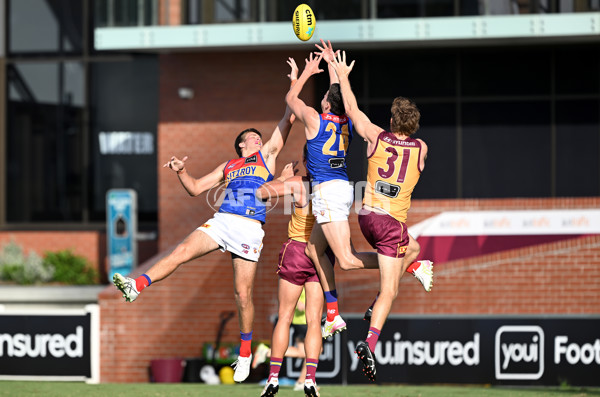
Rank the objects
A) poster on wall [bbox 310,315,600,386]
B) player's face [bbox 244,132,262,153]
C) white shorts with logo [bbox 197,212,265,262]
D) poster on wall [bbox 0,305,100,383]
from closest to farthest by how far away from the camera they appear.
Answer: white shorts with logo [bbox 197,212,265,262], player's face [bbox 244,132,262,153], poster on wall [bbox 310,315,600,386], poster on wall [bbox 0,305,100,383]

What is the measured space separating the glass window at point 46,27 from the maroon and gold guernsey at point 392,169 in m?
14.6

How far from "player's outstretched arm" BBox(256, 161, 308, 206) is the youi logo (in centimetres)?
658

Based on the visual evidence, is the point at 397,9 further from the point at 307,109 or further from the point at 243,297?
the point at 243,297

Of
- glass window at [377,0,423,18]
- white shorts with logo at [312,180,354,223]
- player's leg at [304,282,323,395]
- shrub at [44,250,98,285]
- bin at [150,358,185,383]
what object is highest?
glass window at [377,0,423,18]

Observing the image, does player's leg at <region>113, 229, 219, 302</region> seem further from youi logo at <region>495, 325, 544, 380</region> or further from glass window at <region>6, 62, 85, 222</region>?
glass window at <region>6, 62, 85, 222</region>

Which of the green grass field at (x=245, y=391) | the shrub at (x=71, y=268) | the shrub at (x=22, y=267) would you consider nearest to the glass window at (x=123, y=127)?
the shrub at (x=71, y=268)

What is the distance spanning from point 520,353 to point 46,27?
13.4 m

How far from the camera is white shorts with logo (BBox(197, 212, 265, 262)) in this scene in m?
11.5

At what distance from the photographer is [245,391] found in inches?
595

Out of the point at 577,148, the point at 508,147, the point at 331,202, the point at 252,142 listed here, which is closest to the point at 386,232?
the point at 331,202

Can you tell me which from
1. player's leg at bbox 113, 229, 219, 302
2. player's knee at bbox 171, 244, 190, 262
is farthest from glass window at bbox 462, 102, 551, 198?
player's knee at bbox 171, 244, 190, 262

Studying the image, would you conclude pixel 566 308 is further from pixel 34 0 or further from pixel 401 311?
pixel 34 0

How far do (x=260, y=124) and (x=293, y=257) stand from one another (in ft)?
31.7

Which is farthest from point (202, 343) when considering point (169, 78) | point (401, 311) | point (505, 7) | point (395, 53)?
point (505, 7)
